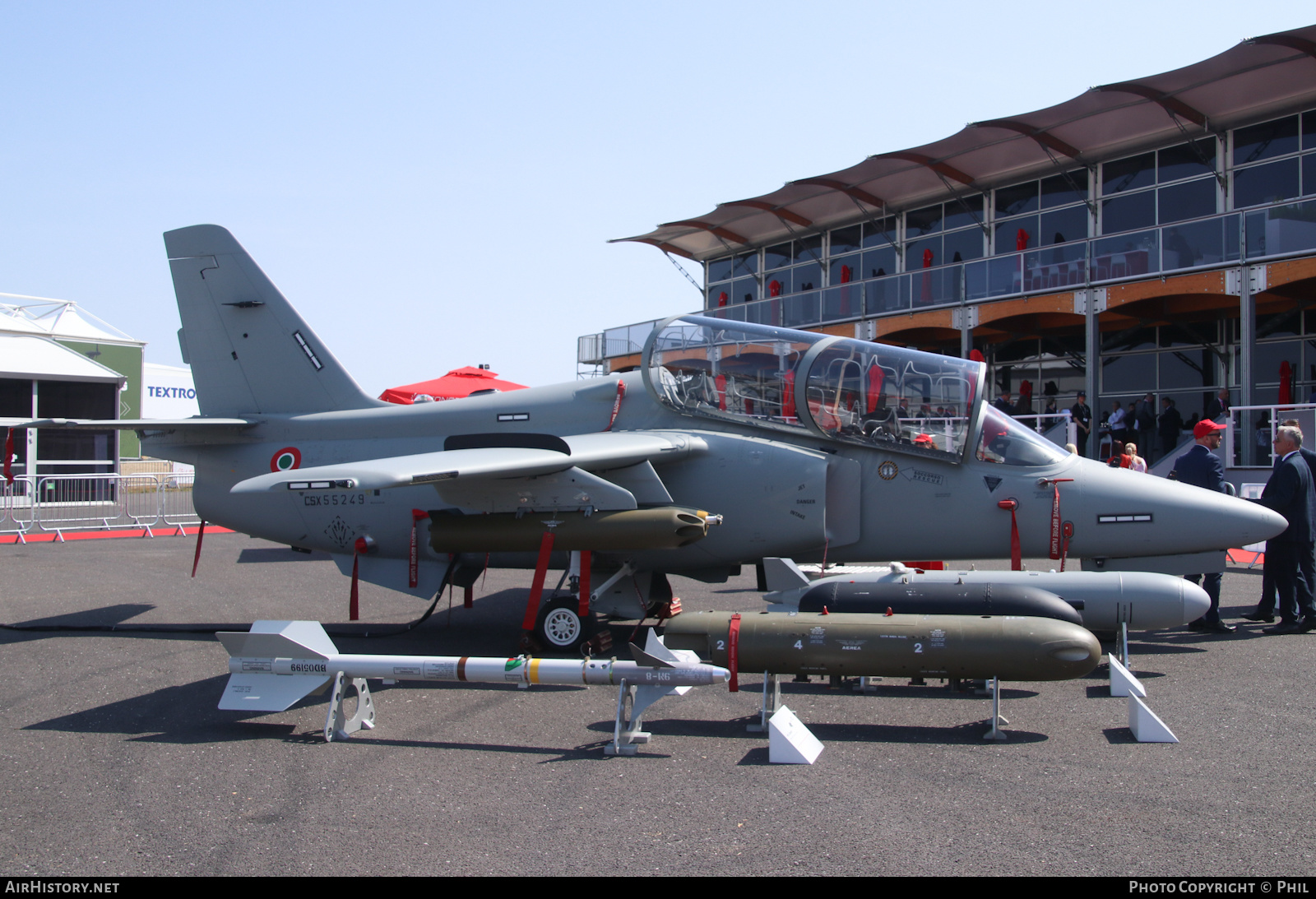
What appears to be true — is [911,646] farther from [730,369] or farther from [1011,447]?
[730,369]

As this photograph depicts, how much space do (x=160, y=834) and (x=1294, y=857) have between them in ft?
17.5

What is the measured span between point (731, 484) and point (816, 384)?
4.19 feet

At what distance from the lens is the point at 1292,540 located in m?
9.17

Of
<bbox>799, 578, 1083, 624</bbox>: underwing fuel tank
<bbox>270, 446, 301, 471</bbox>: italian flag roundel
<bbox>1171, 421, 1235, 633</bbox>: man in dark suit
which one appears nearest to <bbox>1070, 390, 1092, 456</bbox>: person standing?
<bbox>1171, 421, 1235, 633</bbox>: man in dark suit

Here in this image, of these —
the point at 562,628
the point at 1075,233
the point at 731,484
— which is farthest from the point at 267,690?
the point at 1075,233

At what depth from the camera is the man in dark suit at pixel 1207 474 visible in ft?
30.5

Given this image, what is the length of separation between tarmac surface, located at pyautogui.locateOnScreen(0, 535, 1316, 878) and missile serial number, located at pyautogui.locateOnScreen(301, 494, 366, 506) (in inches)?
66.8

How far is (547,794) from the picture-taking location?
4.97 metres

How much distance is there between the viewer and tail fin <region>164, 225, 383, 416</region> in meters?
10.8

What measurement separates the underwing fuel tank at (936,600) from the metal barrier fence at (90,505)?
1769 centimetres

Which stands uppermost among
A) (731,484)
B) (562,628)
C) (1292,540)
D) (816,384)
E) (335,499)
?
(816,384)

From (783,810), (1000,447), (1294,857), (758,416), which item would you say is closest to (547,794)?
(783,810)

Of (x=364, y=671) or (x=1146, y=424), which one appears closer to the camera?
(x=364, y=671)

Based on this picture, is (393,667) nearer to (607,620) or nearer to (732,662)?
(732,662)
